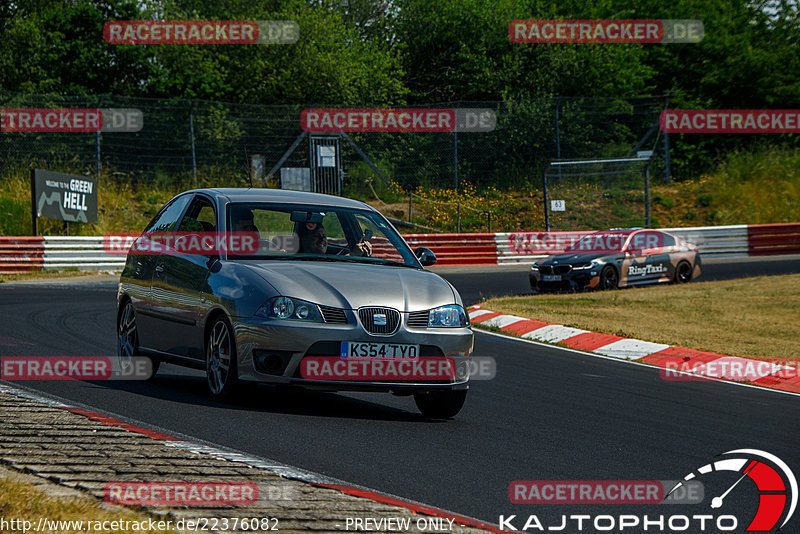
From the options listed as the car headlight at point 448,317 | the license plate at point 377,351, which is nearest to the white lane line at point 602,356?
the car headlight at point 448,317

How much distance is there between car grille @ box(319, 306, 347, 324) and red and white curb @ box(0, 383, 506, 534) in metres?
1.44

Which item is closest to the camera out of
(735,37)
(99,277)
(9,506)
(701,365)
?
(9,506)

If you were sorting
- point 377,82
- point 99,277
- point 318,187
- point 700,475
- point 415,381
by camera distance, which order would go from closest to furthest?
point 700,475 < point 415,381 < point 99,277 < point 318,187 < point 377,82

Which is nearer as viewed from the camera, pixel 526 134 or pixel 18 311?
pixel 18 311

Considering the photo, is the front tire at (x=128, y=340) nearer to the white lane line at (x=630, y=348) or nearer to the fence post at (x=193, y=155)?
the white lane line at (x=630, y=348)

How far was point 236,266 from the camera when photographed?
306 inches

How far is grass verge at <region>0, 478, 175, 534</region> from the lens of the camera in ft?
12.4

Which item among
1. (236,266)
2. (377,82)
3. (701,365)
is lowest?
(701,365)

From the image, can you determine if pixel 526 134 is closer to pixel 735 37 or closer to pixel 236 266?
pixel 735 37

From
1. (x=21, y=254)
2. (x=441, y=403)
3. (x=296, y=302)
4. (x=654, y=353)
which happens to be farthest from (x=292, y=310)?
(x=21, y=254)

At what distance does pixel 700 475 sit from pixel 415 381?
2154mm

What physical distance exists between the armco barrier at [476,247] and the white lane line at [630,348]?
14777 mm

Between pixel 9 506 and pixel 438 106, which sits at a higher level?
pixel 438 106

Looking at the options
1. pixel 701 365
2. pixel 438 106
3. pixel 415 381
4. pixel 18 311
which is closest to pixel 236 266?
pixel 415 381
